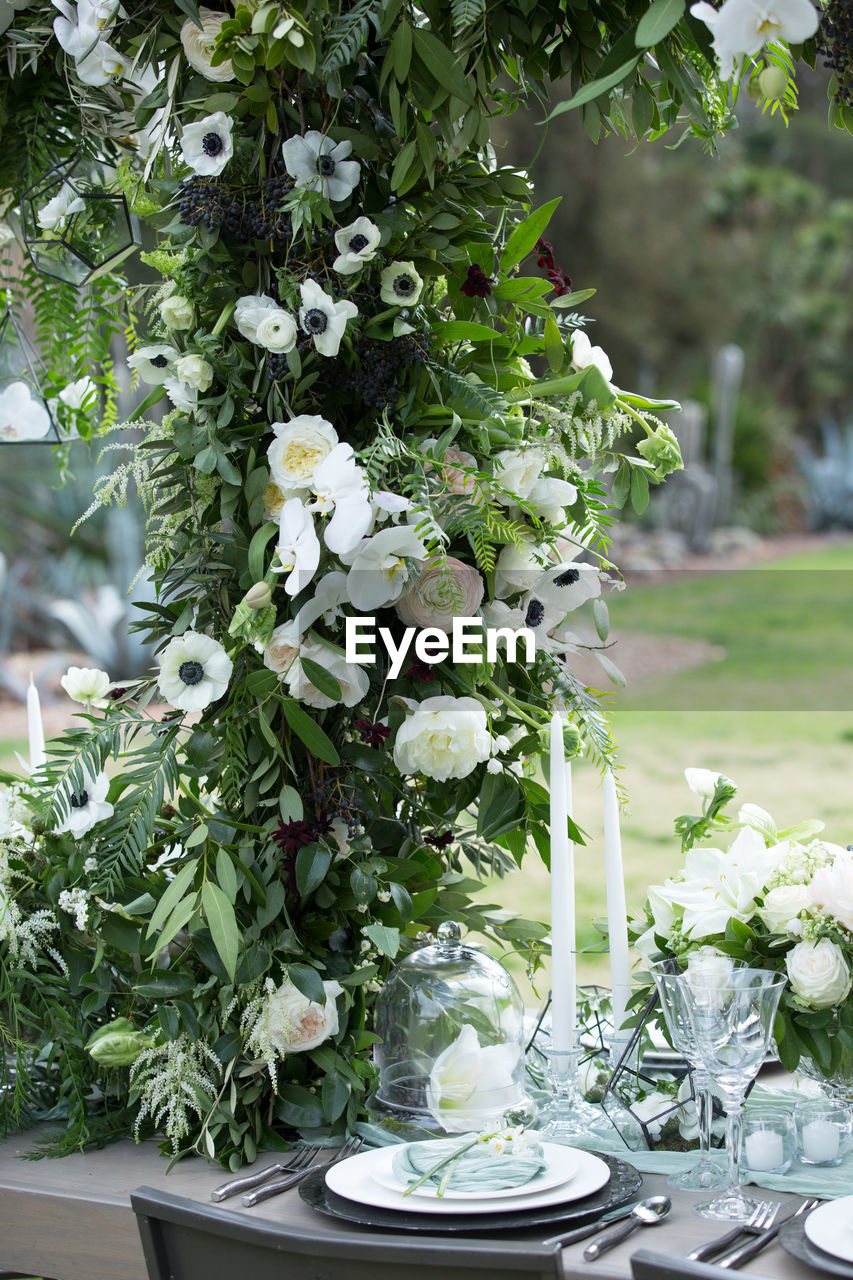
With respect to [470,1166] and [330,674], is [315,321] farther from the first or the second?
[470,1166]

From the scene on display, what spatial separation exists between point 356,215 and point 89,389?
0.57 metres

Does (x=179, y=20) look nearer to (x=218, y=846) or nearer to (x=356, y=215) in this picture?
(x=356, y=215)

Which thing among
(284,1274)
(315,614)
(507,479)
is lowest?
(284,1274)

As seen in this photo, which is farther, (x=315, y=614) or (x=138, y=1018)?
(x=138, y=1018)

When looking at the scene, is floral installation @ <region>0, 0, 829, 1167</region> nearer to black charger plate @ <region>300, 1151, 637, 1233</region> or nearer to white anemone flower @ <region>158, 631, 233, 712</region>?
white anemone flower @ <region>158, 631, 233, 712</region>

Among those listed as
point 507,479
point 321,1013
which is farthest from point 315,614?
point 321,1013

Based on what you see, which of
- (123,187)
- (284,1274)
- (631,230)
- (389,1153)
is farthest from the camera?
(631,230)

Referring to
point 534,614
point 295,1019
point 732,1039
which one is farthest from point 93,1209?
point 534,614

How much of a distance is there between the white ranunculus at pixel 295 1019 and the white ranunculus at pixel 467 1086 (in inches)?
4.5

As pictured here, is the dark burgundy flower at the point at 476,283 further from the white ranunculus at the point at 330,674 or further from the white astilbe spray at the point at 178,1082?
the white astilbe spray at the point at 178,1082

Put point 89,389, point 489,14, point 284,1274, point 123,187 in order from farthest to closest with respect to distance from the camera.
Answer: point 89,389, point 123,187, point 489,14, point 284,1274

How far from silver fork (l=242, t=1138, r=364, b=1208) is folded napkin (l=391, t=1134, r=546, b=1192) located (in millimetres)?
86

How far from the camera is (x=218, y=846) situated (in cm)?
122

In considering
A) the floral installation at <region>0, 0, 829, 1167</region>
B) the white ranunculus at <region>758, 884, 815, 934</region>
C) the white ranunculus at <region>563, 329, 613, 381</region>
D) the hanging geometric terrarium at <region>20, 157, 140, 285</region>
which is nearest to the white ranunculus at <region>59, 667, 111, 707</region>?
the floral installation at <region>0, 0, 829, 1167</region>
